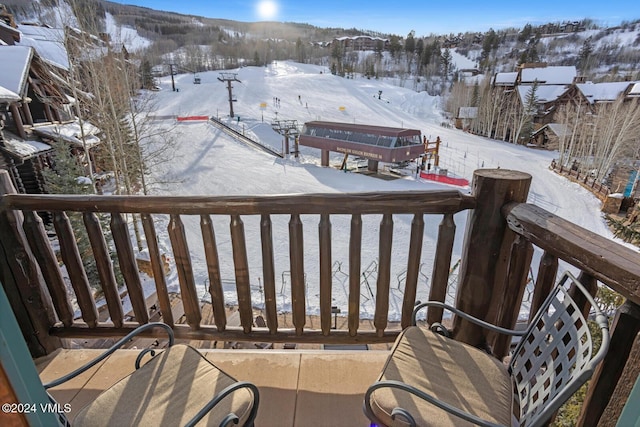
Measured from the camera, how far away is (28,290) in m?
1.72

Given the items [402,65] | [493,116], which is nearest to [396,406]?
[493,116]

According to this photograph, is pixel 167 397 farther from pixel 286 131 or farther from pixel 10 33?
pixel 286 131

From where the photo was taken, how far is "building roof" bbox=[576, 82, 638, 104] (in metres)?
22.5

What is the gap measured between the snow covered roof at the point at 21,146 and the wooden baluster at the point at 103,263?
7.72m

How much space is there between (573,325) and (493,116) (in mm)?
33515

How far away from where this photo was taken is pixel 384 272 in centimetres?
168

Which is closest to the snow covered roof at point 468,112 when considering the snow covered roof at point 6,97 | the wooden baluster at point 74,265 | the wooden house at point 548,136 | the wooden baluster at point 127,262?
the wooden house at point 548,136

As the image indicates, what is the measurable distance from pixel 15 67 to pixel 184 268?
1033cm

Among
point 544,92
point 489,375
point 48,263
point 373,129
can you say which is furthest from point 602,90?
point 48,263

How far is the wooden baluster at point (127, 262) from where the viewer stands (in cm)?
169

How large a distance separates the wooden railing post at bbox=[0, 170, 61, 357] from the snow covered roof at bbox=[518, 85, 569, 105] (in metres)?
32.6

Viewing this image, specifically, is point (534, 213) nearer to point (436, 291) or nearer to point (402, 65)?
point (436, 291)

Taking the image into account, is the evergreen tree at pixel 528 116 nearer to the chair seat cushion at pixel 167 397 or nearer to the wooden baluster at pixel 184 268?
the wooden baluster at pixel 184 268

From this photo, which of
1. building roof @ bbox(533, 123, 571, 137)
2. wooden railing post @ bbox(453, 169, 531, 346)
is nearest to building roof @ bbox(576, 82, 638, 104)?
building roof @ bbox(533, 123, 571, 137)
